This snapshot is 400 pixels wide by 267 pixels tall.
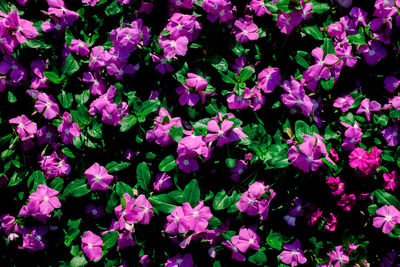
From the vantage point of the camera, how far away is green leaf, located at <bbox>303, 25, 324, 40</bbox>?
2465 mm

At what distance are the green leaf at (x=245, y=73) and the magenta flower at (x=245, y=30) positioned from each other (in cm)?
21

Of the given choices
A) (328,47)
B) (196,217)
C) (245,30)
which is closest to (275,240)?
(196,217)

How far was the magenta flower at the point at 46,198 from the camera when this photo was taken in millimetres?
2301

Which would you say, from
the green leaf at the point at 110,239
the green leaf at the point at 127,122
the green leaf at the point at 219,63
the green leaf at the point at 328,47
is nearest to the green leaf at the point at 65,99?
the green leaf at the point at 127,122

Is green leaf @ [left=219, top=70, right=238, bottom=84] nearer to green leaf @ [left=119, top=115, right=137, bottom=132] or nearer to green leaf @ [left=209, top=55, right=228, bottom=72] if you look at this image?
green leaf @ [left=209, top=55, right=228, bottom=72]

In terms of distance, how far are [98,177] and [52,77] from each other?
31.7 inches

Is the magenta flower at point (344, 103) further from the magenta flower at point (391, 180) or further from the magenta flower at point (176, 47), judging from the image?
the magenta flower at point (176, 47)

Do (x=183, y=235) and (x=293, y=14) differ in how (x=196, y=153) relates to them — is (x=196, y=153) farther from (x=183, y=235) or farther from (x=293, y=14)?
(x=293, y=14)

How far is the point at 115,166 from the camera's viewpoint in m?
2.39

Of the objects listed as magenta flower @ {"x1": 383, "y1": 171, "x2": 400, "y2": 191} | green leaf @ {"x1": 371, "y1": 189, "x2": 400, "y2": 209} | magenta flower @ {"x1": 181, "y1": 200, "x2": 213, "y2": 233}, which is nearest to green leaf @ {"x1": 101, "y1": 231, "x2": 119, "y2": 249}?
magenta flower @ {"x1": 181, "y1": 200, "x2": 213, "y2": 233}

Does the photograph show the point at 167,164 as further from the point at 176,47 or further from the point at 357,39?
the point at 357,39

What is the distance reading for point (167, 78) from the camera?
2543 mm

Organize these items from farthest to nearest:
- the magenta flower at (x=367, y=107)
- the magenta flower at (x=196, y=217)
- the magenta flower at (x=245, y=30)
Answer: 1. the magenta flower at (x=367, y=107)
2. the magenta flower at (x=245, y=30)
3. the magenta flower at (x=196, y=217)

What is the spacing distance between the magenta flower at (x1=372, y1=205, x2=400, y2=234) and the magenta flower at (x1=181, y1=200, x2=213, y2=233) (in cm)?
118
